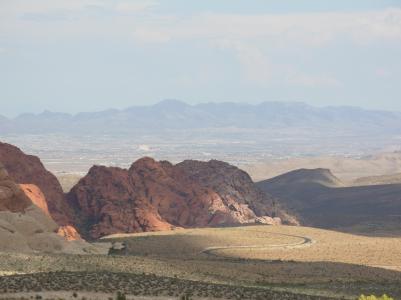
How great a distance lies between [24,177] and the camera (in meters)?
101

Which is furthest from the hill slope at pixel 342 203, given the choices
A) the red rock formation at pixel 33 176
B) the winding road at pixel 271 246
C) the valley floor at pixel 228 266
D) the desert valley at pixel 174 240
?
the red rock formation at pixel 33 176

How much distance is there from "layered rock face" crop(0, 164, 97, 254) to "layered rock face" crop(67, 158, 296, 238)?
24595 millimetres

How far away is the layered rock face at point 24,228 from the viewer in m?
62.9

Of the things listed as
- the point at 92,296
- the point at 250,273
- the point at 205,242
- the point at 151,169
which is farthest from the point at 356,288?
the point at 151,169

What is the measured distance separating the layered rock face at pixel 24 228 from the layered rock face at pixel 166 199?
24.6 meters

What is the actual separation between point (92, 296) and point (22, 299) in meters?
4.62

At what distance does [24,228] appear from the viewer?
66312 mm

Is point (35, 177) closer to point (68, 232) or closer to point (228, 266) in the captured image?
point (68, 232)

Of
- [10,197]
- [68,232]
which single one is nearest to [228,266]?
[10,197]

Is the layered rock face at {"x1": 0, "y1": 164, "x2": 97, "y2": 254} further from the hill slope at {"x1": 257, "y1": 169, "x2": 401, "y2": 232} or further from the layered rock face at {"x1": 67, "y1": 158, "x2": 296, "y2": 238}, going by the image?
the hill slope at {"x1": 257, "y1": 169, "x2": 401, "y2": 232}

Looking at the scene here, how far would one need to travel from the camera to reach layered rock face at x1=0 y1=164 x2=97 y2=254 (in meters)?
62.9

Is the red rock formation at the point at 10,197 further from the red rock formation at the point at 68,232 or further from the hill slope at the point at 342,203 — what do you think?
the hill slope at the point at 342,203

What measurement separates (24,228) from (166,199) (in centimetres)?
4464

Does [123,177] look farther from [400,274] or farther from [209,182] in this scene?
[400,274]
